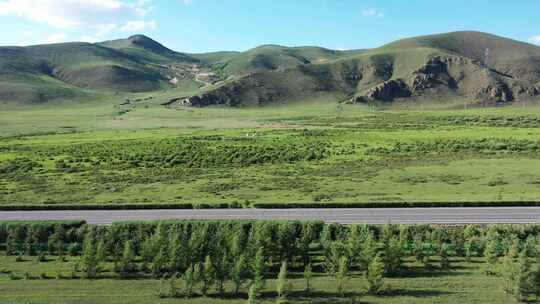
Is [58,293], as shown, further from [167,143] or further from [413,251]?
[167,143]

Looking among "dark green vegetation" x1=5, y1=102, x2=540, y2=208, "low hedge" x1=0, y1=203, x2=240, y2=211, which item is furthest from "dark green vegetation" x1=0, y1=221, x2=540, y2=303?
"dark green vegetation" x1=5, y1=102, x2=540, y2=208

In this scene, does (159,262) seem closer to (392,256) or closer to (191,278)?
(191,278)

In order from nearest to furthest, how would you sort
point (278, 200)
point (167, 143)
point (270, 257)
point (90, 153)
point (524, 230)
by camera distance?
point (270, 257), point (524, 230), point (278, 200), point (90, 153), point (167, 143)

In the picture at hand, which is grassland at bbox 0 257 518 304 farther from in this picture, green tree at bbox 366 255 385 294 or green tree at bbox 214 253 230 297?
green tree at bbox 214 253 230 297

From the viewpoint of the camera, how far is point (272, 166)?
248 ft

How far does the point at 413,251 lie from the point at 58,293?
24421 millimetres

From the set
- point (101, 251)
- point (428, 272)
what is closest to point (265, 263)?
point (428, 272)

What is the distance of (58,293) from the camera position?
27.7 m

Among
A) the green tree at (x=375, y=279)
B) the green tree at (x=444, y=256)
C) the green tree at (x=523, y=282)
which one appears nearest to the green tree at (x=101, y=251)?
the green tree at (x=375, y=279)

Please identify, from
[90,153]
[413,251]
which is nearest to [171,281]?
[413,251]

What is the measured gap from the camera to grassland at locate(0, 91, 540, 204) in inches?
2132

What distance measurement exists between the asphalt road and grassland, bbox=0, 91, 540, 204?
444cm

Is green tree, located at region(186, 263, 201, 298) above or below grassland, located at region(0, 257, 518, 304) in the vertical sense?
above

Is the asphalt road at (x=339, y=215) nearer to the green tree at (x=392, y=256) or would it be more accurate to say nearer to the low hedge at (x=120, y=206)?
the low hedge at (x=120, y=206)
